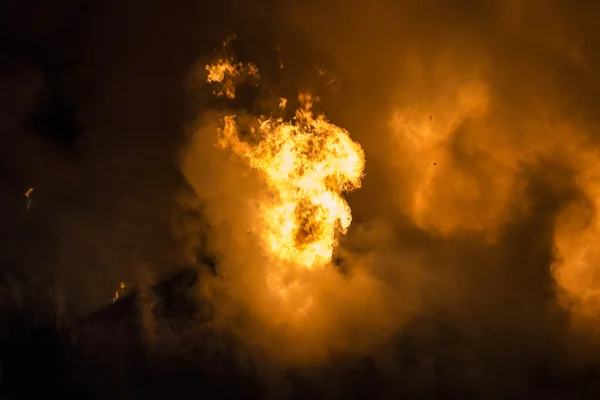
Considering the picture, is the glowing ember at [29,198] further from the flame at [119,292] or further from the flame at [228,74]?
the flame at [228,74]

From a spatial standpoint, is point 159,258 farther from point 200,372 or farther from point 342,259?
point 342,259

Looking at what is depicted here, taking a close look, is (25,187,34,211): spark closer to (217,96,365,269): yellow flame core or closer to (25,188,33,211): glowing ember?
(25,188,33,211): glowing ember

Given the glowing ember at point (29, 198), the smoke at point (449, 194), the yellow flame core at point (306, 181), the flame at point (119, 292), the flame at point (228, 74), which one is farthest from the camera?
the glowing ember at point (29, 198)

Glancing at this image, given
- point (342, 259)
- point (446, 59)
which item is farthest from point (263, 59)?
point (342, 259)

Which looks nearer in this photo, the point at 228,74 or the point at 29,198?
the point at 228,74

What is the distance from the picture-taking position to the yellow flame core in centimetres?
799

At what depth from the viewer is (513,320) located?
8.02 meters

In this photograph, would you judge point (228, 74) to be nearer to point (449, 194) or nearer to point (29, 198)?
point (449, 194)

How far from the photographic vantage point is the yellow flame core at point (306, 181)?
799 centimetres

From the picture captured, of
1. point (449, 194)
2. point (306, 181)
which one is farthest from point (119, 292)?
point (449, 194)

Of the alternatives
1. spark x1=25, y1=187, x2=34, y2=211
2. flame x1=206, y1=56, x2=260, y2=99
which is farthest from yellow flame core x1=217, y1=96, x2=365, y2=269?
spark x1=25, y1=187, x2=34, y2=211

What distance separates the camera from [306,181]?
8.00 metres

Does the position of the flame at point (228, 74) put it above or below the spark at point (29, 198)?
above

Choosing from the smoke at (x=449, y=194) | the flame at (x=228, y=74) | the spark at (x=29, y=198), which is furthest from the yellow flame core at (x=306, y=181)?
the spark at (x=29, y=198)
